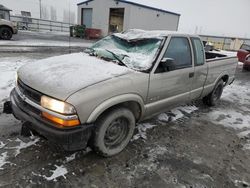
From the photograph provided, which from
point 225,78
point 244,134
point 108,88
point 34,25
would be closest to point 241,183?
point 244,134

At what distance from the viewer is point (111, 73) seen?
2.99 meters

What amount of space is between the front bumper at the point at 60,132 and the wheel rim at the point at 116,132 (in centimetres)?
47

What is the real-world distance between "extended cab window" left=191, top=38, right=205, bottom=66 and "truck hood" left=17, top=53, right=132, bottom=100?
179 cm

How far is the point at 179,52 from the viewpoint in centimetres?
397

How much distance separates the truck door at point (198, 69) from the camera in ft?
14.2

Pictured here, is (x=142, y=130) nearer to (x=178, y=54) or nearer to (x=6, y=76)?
(x=178, y=54)

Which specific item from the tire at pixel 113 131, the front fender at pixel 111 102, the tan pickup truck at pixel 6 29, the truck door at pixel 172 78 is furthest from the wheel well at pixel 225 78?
the tan pickup truck at pixel 6 29

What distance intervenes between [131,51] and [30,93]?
67.0 inches

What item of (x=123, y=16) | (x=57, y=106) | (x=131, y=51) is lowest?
(x=57, y=106)

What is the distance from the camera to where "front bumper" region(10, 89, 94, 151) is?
8.23 feet

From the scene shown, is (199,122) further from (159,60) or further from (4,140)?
(4,140)

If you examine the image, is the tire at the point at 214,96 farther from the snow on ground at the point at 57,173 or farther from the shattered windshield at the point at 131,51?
the snow on ground at the point at 57,173

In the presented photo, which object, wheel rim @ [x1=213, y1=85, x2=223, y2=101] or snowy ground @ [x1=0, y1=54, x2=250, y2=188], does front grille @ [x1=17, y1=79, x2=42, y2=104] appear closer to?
snowy ground @ [x1=0, y1=54, x2=250, y2=188]

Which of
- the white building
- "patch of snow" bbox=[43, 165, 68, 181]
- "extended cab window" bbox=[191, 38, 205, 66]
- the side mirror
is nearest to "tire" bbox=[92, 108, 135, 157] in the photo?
"patch of snow" bbox=[43, 165, 68, 181]
